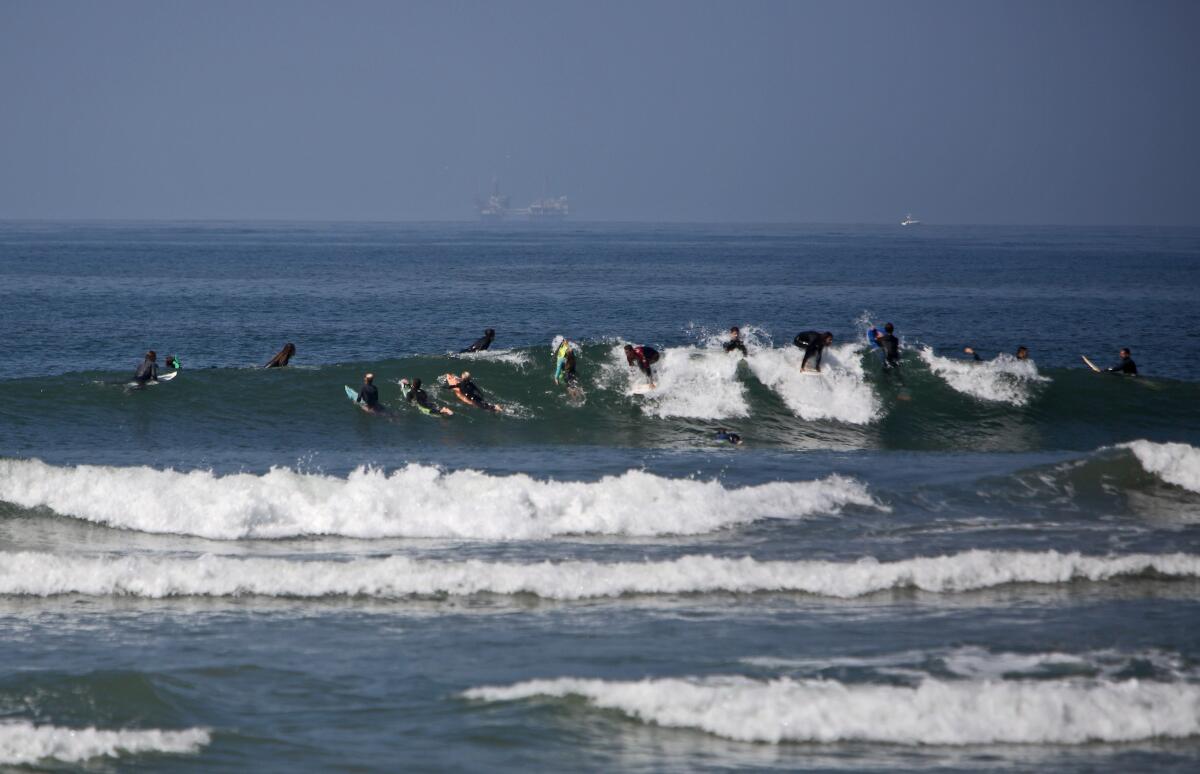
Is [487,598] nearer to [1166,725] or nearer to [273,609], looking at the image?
[273,609]

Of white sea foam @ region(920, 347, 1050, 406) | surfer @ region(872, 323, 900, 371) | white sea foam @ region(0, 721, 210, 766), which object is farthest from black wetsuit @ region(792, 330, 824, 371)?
white sea foam @ region(0, 721, 210, 766)

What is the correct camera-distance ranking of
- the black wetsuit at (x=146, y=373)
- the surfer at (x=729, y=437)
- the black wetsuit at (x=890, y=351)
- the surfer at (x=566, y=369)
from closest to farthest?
the surfer at (x=729, y=437) < the black wetsuit at (x=146, y=373) < the surfer at (x=566, y=369) < the black wetsuit at (x=890, y=351)

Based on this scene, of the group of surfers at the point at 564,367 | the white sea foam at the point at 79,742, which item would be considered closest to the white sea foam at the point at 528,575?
the white sea foam at the point at 79,742

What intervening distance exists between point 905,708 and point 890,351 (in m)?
20.5

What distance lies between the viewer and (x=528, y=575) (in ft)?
48.4

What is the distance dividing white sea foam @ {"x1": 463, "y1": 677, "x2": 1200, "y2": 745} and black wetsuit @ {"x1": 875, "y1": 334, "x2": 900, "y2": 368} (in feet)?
64.2

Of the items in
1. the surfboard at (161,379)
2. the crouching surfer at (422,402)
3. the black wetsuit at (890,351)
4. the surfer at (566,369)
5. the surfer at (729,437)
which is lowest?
the surfer at (729,437)

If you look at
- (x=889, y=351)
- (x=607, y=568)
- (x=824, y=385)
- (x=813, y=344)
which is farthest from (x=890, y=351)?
(x=607, y=568)

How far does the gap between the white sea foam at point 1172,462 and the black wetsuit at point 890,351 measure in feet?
31.0

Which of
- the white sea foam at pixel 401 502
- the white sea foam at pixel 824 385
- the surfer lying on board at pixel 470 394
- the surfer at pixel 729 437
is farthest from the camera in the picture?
the white sea foam at pixel 824 385

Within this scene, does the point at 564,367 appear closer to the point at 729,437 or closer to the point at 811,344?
the point at 729,437

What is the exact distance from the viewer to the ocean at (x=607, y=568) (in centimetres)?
1048

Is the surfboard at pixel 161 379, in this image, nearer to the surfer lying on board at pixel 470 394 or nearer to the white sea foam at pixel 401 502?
the surfer lying on board at pixel 470 394

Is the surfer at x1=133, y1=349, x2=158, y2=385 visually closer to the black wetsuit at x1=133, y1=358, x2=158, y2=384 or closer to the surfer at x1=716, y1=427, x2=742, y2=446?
the black wetsuit at x1=133, y1=358, x2=158, y2=384
